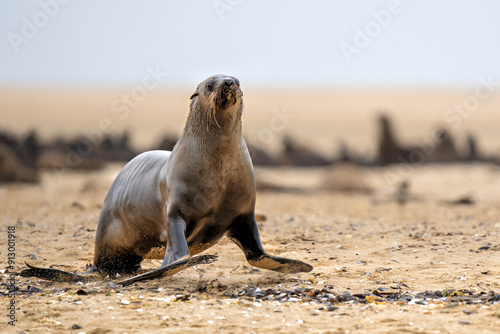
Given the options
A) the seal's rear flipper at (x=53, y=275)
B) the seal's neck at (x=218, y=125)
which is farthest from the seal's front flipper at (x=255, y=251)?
the seal's rear flipper at (x=53, y=275)

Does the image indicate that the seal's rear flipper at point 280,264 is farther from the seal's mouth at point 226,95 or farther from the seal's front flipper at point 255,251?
the seal's mouth at point 226,95

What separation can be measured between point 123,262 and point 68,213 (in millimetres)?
3947

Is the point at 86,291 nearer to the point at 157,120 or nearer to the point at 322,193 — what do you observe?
the point at 322,193

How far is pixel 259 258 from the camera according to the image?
4.95 m

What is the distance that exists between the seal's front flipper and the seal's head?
78cm

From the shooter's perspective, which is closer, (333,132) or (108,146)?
(108,146)

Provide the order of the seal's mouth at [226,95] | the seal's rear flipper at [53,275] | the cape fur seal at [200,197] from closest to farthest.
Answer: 1. the seal's mouth at [226,95]
2. the cape fur seal at [200,197]
3. the seal's rear flipper at [53,275]

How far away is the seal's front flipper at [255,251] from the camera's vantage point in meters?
4.93

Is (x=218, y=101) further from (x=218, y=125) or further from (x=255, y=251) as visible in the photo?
(x=255, y=251)

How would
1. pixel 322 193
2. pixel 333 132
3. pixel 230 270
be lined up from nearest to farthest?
pixel 230 270 < pixel 322 193 < pixel 333 132

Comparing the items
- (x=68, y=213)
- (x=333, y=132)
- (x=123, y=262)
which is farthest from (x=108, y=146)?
(x=333, y=132)

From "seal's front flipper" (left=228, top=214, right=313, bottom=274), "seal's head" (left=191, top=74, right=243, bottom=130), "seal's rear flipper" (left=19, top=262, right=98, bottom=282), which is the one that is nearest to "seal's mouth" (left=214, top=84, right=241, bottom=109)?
"seal's head" (left=191, top=74, right=243, bottom=130)

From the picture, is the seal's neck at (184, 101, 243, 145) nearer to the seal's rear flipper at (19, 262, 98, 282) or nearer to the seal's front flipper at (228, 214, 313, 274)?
the seal's front flipper at (228, 214, 313, 274)

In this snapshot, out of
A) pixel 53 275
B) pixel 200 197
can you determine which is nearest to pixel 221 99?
pixel 200 197
